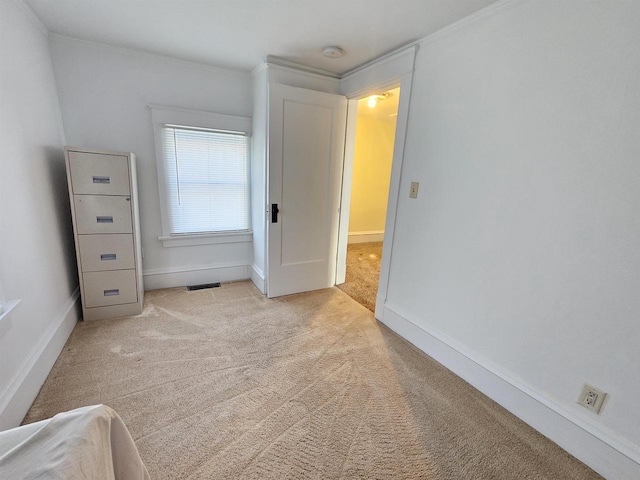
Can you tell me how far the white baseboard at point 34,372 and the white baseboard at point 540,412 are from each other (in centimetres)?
241

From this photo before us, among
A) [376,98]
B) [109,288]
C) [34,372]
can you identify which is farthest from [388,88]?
[34,372]

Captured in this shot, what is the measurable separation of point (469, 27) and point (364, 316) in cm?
228

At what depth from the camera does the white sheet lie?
60 cm

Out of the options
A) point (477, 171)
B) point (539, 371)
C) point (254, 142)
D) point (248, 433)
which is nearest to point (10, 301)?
point (248, 433)

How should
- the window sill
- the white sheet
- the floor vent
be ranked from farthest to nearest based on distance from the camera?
the floor vent → the window sill → the white sheet

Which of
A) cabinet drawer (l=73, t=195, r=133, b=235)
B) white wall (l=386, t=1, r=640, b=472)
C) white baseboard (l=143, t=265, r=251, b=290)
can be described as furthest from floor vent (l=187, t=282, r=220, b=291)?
white wall (l=386, t=1, r=640, b=472)

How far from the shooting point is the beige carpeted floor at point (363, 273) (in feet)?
10.2

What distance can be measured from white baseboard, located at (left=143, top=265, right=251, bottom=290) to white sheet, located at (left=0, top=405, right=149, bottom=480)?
2.44 metres

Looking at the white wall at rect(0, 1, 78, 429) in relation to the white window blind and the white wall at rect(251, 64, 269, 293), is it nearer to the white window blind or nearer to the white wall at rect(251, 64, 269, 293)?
the white window blind

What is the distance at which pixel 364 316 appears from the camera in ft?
8.74

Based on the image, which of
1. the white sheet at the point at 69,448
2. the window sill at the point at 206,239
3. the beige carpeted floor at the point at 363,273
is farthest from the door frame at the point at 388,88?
the white sheet at the point at 69,448

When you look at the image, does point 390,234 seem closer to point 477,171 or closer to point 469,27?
point 477,171

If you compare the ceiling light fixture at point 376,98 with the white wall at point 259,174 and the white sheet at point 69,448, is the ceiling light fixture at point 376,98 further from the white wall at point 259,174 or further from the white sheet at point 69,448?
the white sheet at point 69,448

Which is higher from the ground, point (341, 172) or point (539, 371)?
point (341, 172)
